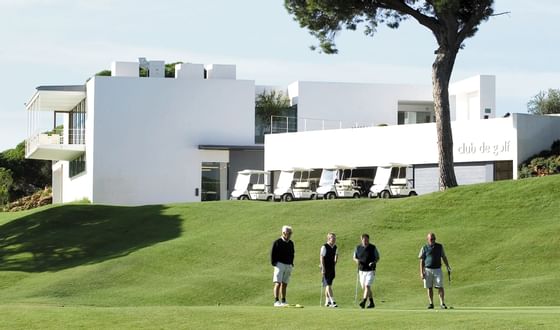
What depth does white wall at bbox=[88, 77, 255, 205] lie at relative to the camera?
62.9 m

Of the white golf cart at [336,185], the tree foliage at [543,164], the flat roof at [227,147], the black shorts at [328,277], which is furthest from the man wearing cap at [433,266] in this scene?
the flat roof at [227,147]

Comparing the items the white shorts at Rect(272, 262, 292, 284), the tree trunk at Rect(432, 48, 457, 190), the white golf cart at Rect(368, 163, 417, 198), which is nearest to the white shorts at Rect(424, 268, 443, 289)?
the white shorts at Rect(272, 262, 292, 284)

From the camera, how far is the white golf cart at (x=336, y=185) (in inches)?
2004

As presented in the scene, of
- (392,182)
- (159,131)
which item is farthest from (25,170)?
(392,182)

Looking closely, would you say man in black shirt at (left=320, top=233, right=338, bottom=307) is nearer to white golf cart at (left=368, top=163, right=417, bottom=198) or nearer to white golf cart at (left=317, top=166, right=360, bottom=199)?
white golf cart at (left=368, top=163, right=417, bottom=198)

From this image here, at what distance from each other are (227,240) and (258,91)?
29332 mm

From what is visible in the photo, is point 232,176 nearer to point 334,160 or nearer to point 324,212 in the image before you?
point 334,160

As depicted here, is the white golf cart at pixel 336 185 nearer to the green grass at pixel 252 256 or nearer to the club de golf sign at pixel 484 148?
the club de golf sign at pixel 484 148

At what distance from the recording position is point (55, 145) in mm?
65188

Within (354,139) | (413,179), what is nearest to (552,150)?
(413,179)

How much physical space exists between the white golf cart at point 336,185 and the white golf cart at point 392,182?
37.1 inches

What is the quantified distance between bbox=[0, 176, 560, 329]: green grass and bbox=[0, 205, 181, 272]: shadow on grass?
77mm

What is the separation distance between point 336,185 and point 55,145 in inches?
801

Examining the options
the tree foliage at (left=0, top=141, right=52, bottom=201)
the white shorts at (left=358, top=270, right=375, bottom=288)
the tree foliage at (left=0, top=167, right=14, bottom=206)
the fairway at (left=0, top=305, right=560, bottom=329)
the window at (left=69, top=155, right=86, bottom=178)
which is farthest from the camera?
the tree foliage at (left=0, top=141, right=52, bottom=201)
